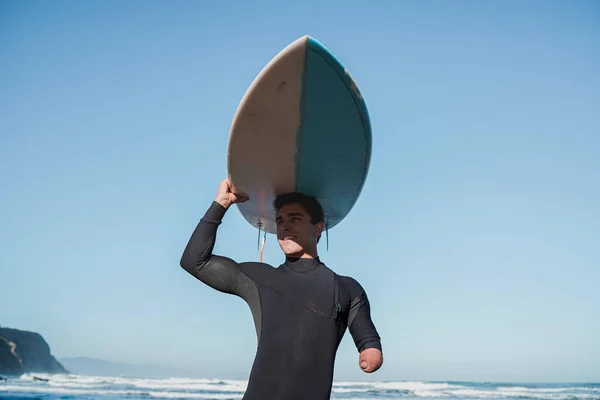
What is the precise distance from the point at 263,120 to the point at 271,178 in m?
0.41

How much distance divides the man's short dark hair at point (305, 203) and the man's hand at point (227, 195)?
26 centimetres

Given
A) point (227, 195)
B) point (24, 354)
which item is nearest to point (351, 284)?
point (227, 195)

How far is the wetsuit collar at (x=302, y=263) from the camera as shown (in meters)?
3.25

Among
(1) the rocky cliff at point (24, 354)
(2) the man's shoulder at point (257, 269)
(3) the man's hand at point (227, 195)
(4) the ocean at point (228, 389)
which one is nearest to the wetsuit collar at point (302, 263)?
(2) the man's shoulder at point (257, 269)

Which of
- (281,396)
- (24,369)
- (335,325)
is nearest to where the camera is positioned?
(281,396)

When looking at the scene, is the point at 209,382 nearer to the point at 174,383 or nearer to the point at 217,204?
the point at 174,383

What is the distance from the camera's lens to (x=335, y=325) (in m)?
3.03

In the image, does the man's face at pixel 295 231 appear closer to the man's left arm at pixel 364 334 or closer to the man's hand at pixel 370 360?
the man's left arm at pixel 364 334

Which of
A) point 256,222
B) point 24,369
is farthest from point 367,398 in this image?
point 24,369

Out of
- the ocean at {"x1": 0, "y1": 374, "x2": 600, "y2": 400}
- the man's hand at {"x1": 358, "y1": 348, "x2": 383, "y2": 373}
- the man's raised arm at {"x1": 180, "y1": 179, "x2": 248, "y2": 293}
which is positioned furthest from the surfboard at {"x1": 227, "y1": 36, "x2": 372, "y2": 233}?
the ocean at {"x1": 0, "y1": 374, "x2": 600, "y2": 400}

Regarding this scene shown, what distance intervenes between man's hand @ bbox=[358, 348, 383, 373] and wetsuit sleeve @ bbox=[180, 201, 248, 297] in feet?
2.32

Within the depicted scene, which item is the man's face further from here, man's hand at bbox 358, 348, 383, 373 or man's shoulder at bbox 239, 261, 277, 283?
man's hand at bbox 358, 348, 383, 373

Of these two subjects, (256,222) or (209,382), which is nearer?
(256,222)

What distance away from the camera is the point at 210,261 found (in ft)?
10.2
